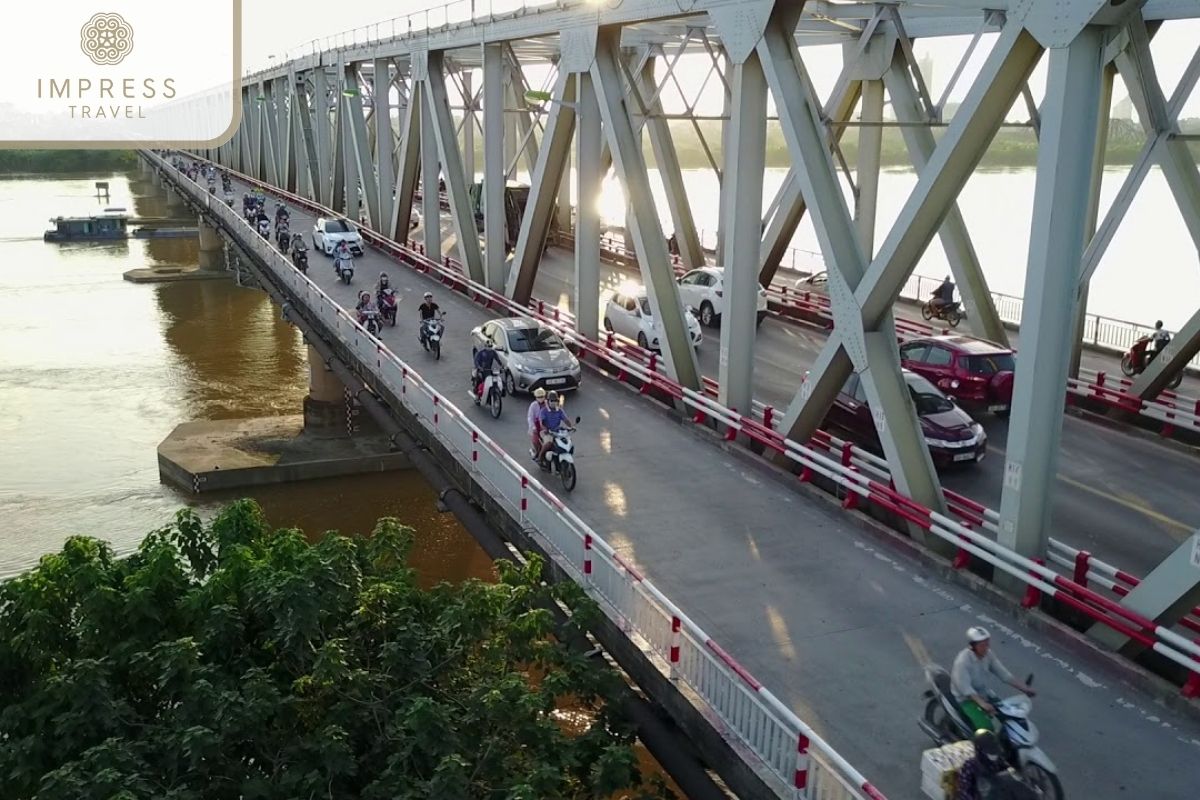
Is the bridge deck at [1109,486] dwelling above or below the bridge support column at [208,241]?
above

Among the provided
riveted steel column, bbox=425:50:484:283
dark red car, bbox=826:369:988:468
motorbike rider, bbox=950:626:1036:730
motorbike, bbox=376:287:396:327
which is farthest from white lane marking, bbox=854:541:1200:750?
riveted steel column, bbox=425:50:484:283

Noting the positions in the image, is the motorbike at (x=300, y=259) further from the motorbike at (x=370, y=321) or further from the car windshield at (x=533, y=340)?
the car windshield at (x=533, y=340)

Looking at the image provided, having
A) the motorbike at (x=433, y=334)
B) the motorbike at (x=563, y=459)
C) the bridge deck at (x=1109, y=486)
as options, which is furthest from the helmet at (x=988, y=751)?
the motorbike at (x=433, y=334)

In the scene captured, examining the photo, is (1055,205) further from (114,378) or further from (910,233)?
(114,378)

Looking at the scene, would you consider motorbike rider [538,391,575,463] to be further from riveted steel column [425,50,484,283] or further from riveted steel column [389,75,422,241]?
riveted steel column [389,75,422,241]

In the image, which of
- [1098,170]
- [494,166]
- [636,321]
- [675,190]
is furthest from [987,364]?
[494,166]

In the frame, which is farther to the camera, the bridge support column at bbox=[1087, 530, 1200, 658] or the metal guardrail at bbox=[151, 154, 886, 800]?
the bridge support column at bbox=[1087, 530, 1200, 658]
